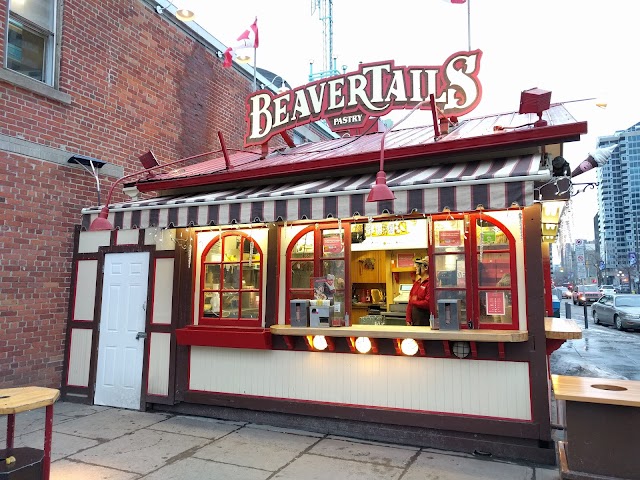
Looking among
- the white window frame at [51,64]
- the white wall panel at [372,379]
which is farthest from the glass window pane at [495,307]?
the white window frame at [51,64]

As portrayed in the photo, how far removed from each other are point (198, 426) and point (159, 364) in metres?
1.31

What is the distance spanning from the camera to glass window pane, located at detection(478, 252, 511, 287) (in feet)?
17.7

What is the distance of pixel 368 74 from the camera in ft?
24.3

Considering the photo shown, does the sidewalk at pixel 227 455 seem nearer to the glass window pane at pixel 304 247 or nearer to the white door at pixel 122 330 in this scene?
the white door at pixel 122 330

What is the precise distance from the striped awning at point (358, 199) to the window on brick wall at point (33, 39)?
113 inches

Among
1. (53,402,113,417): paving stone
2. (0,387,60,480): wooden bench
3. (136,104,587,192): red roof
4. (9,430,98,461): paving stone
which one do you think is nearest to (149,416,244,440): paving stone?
(9,430,98,461): paving stone

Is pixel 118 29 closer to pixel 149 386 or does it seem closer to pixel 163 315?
pixel 163 315

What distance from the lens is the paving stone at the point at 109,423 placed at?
19.9 feet

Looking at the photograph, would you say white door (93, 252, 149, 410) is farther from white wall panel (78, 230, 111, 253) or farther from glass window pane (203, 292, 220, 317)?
glass window pane (203, 292, 220, 317)

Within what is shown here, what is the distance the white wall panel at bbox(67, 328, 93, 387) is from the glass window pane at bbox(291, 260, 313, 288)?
3799 mm

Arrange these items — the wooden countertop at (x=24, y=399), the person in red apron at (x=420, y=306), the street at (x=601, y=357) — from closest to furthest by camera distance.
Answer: the wooden countertop at (x=24, y=399) < the person in red apron at (x=420, y=306) < the street at (x=601, y=357)

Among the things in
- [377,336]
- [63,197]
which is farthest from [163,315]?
[377,336]

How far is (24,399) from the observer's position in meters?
3.77

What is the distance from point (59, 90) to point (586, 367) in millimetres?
12181
